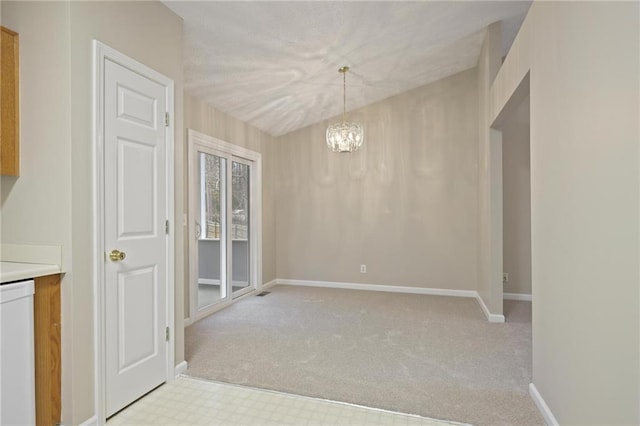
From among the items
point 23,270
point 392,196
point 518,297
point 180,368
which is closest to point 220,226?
point 180,368

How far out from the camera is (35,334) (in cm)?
185

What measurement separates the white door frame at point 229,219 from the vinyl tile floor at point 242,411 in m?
1.59

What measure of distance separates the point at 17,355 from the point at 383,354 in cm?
241

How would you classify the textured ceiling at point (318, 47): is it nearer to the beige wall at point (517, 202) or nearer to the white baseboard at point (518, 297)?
the beige wall at point (517, 202)

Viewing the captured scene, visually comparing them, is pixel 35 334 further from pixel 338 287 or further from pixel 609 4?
pixel 338 287

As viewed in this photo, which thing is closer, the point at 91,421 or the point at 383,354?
the point at 91,421

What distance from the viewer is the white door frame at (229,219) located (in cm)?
395

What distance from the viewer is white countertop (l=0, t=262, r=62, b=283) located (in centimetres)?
165

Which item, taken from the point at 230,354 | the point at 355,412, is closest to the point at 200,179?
the point at 230,354

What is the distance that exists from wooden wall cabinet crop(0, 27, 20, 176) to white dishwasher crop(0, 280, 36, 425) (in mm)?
676

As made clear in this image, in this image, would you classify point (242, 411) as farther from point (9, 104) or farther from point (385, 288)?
point (385, 288)

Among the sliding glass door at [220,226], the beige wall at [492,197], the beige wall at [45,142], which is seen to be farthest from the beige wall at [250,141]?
the beige wall at [492,197]

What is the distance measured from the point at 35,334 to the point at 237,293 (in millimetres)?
3185

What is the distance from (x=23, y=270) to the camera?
173 cm
